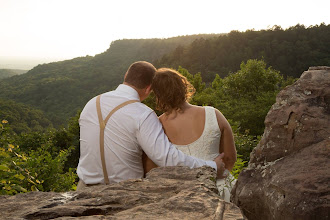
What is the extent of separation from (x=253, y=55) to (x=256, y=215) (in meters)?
72.2

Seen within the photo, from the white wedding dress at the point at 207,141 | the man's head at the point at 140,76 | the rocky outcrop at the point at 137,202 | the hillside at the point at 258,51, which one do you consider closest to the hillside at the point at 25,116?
the hillside at the point at 258,51

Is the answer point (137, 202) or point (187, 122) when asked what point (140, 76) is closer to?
point (187, 122)

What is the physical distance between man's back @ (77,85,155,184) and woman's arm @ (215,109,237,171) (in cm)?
73

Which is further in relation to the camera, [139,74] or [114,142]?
[139,74]

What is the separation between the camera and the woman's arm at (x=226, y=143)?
11.5 feet

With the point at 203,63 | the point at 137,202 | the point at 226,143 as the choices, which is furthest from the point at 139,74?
the point at 203,63

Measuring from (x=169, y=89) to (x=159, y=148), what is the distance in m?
0.68

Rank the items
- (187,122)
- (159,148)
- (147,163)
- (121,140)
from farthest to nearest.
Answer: (187,122), (147,163), (121,140), (159,148)

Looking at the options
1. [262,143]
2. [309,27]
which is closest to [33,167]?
[262,143]

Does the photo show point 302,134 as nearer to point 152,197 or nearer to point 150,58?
point 152,197

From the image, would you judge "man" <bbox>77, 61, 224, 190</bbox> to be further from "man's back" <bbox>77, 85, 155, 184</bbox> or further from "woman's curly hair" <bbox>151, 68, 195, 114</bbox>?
"woman's curly hair" <bbox>151, 68, 195, 114</bbox>

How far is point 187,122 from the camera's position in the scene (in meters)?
3.52

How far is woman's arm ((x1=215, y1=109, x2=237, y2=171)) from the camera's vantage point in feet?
11.5

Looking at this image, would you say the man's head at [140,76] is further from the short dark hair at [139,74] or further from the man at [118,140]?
the man at [118,140]
